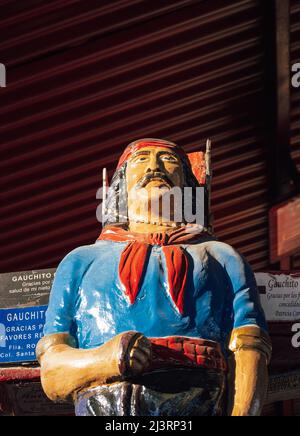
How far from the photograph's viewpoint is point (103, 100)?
6.61 m

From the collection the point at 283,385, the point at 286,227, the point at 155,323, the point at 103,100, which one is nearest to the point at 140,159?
the point at 155,323

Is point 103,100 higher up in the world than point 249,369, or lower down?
higher up

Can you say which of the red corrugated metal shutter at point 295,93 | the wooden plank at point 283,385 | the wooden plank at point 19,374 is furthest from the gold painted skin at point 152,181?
the red corrugated metal shutter at point 295,93

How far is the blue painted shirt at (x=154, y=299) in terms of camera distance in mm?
4492

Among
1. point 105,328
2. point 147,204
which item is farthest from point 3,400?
point 147,204

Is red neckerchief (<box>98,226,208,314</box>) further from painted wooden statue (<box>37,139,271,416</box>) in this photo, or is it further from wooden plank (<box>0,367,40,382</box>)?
wooden plank (<box>0,367,40,382</box>)

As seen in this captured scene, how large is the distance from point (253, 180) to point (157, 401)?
10.4 ft

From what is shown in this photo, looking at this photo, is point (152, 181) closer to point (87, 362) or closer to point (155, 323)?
point (155, 323)

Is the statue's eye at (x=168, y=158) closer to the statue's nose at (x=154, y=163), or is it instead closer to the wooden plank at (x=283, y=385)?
the statue's nose at (x=154, y=163)

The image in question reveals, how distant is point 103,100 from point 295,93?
1.26 m

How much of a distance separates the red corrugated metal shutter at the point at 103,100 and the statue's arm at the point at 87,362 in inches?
91.7

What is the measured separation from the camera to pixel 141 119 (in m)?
6.76

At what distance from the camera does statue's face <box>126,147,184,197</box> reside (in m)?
4.96

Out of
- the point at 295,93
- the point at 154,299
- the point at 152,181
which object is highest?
the point at 295,93
